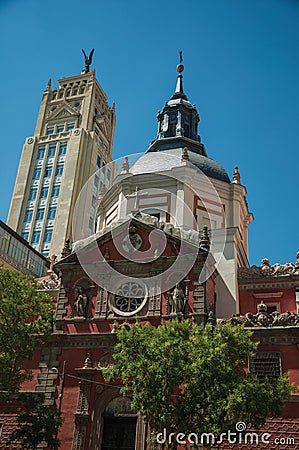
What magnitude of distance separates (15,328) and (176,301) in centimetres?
884

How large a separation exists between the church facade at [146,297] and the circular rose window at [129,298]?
0.20ft

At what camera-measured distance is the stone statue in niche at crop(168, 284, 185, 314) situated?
→ 93.6ft

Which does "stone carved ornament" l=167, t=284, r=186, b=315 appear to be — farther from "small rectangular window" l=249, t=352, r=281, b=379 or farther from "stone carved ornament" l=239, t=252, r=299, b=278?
"stone carved ornament" l=239, t=252, r=299, b=278

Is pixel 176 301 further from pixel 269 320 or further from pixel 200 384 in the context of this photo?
pixel 200 384

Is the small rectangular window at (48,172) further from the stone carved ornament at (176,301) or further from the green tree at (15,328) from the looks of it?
the stone carved ornament at (176,301)

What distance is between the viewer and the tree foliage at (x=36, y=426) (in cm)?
2406

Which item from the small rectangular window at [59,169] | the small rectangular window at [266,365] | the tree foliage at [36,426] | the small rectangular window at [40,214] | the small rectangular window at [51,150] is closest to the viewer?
the tree foliage at [36,426]

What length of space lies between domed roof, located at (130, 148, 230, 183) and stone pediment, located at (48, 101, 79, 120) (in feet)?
147

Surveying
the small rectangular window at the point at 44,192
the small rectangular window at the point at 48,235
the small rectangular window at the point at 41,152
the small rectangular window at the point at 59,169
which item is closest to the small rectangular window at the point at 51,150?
the small rectangular window at the point at 41,152

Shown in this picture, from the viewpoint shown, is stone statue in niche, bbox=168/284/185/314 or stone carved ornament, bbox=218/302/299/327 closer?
stone carved ornament, bbox=218/302/299/327

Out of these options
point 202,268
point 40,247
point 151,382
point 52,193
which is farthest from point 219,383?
point 52,193

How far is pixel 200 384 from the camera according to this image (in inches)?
832

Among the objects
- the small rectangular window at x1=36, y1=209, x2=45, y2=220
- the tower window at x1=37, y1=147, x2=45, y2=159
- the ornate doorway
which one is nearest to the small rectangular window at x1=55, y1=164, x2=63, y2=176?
the tower window at x1=37, y1=147, x2=45, y2=159

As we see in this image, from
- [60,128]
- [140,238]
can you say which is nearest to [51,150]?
[60,128]
